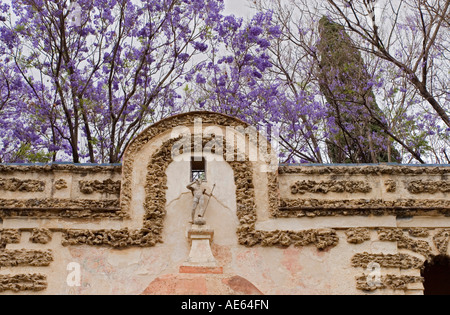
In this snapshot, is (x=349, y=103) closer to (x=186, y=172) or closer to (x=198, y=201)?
(x=186, y=172)

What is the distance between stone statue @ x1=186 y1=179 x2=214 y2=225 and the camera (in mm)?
9188

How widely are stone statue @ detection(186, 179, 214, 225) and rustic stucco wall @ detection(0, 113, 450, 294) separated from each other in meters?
0.18

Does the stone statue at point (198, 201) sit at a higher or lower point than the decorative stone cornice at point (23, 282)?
higher

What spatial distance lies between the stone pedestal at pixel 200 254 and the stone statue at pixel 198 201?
113 mm

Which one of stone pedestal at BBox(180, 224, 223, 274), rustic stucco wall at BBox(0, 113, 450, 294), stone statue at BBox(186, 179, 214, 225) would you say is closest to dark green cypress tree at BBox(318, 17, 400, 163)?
rustic stucco wall at BBox(0, 113, 450, 294)

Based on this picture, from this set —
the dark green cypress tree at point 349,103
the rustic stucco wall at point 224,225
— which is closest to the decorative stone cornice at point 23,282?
the rustic stucco wall at point 224,225

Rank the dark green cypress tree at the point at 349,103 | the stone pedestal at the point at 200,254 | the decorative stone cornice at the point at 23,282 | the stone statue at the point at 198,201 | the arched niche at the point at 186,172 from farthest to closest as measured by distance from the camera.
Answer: the dark green cypress tree at the point at 349,103 → the arched niche at the point at 186,172 → the stone statue at the point at 198,201 → the stone pedestal at the point at 200,254 → the decorative stone cornice at the point at 23,282

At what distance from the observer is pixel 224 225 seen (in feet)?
30.6

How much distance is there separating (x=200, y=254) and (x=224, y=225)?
0.69 metres

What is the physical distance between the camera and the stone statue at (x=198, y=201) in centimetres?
919

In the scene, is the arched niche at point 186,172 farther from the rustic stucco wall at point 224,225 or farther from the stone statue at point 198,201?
the stone statue at point 198,201

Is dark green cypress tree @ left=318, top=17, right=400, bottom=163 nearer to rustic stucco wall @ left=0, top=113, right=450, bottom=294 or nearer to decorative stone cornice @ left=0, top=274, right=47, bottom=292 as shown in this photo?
rustic stucco wall @ left=0, top=113, right=450, bottom=294

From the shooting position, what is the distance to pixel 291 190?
31.8 feet
